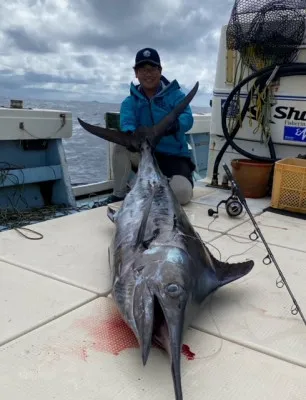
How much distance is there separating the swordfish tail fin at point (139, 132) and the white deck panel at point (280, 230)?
102 centimetres

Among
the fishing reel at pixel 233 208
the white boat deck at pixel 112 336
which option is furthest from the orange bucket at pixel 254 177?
the white boat deck at pixel 112 336

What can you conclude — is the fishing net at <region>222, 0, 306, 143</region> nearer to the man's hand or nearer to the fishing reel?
the man's hand

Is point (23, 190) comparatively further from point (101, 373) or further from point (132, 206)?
point (101, 373)

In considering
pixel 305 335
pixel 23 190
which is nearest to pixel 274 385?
pixel 305 335

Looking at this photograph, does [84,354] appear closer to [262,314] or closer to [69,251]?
[262,314]

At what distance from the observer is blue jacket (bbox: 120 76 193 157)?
4.27 metres

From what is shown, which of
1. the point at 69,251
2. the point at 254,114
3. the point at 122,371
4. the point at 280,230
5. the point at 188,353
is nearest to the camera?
the point at 122,371

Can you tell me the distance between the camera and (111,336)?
72.6 inches

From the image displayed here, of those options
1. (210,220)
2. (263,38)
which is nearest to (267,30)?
(263,38)

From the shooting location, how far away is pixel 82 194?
18.7ft

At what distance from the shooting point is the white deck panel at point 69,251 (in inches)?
96.8

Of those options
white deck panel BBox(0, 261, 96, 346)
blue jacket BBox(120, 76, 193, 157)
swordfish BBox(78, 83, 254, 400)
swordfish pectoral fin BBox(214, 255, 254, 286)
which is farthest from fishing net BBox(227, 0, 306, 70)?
white deck panel BBox(0, 261, 96, 346)

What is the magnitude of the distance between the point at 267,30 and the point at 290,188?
167cm

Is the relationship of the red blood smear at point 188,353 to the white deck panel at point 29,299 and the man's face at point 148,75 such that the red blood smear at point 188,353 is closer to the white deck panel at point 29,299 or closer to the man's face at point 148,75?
the white deck panel at point 29,299
